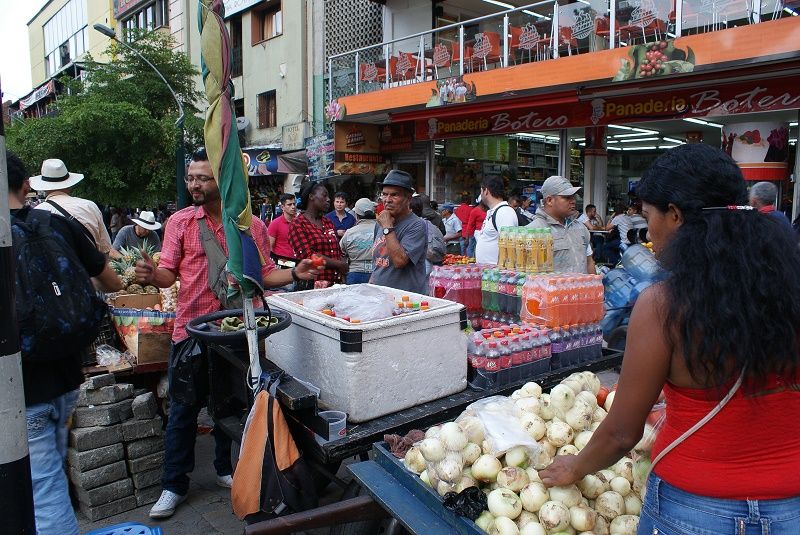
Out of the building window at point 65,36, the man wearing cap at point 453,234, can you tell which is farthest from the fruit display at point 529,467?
the building window at point 65,36

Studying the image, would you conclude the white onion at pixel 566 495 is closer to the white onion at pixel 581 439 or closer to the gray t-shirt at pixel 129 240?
the white onion at pixel 581 439

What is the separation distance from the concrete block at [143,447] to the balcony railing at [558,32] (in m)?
8.94

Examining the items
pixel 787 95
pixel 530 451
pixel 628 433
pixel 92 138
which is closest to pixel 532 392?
pixel 530 451

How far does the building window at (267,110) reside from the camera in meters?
20.4

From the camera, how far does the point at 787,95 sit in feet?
30.2

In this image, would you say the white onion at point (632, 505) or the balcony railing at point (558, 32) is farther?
the balcony railing at point (558, 32)

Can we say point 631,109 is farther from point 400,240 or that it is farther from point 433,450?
point 433,450

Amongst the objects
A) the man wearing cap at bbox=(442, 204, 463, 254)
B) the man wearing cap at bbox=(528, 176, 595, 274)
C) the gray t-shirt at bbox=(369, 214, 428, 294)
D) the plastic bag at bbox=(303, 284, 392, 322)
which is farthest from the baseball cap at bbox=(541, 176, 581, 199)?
the man wearing cap at bbox=(442, 204, 463, 254)

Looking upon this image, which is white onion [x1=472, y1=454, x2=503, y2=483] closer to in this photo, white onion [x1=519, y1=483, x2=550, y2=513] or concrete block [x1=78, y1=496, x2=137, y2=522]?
white onion [x1=519, y1=483, x2=550, y2=513]

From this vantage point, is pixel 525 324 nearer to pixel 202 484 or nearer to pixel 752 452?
pixel 752 452

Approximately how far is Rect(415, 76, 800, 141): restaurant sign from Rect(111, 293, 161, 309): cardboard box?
8.67m

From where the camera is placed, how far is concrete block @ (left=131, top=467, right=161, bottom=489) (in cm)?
403

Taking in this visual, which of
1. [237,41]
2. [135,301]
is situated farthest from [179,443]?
[237,41]

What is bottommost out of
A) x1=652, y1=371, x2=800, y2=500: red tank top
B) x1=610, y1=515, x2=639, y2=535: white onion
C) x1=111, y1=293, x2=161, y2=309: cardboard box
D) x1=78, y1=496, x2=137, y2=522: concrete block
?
x1=78, y1=496, x2=137, y2=522: concrete block
